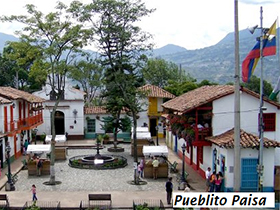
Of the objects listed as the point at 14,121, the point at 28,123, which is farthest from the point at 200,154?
the point at 28,123

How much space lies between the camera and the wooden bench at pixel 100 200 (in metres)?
19.4

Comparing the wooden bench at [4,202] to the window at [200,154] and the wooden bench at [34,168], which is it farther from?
the window at [200,154]

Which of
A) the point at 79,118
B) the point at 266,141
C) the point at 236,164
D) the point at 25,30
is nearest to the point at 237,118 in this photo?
the point at 236,164

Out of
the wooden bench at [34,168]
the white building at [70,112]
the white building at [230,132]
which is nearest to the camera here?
the white building at [230,132]

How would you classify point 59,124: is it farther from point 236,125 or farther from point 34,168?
point 236,125

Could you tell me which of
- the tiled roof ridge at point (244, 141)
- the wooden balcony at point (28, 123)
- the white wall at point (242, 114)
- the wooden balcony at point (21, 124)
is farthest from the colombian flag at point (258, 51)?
the wooden balcony at point (28, 123)

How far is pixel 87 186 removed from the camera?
2431cm

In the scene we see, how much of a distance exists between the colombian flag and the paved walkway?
7838 mm

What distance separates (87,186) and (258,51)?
1308cm

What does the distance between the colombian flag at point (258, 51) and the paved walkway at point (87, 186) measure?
7.84 metres

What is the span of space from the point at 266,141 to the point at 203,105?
15.5 ft

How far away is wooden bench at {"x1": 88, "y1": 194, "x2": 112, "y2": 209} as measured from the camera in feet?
63.5

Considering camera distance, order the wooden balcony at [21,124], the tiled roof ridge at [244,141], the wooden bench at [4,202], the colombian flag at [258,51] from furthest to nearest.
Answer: the wooden balcony at [21,124] < the tiled roof ridge at [244,141] < the wooden bench at [4,202] < the colombian flag at [258,51]

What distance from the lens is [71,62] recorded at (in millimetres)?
25734
